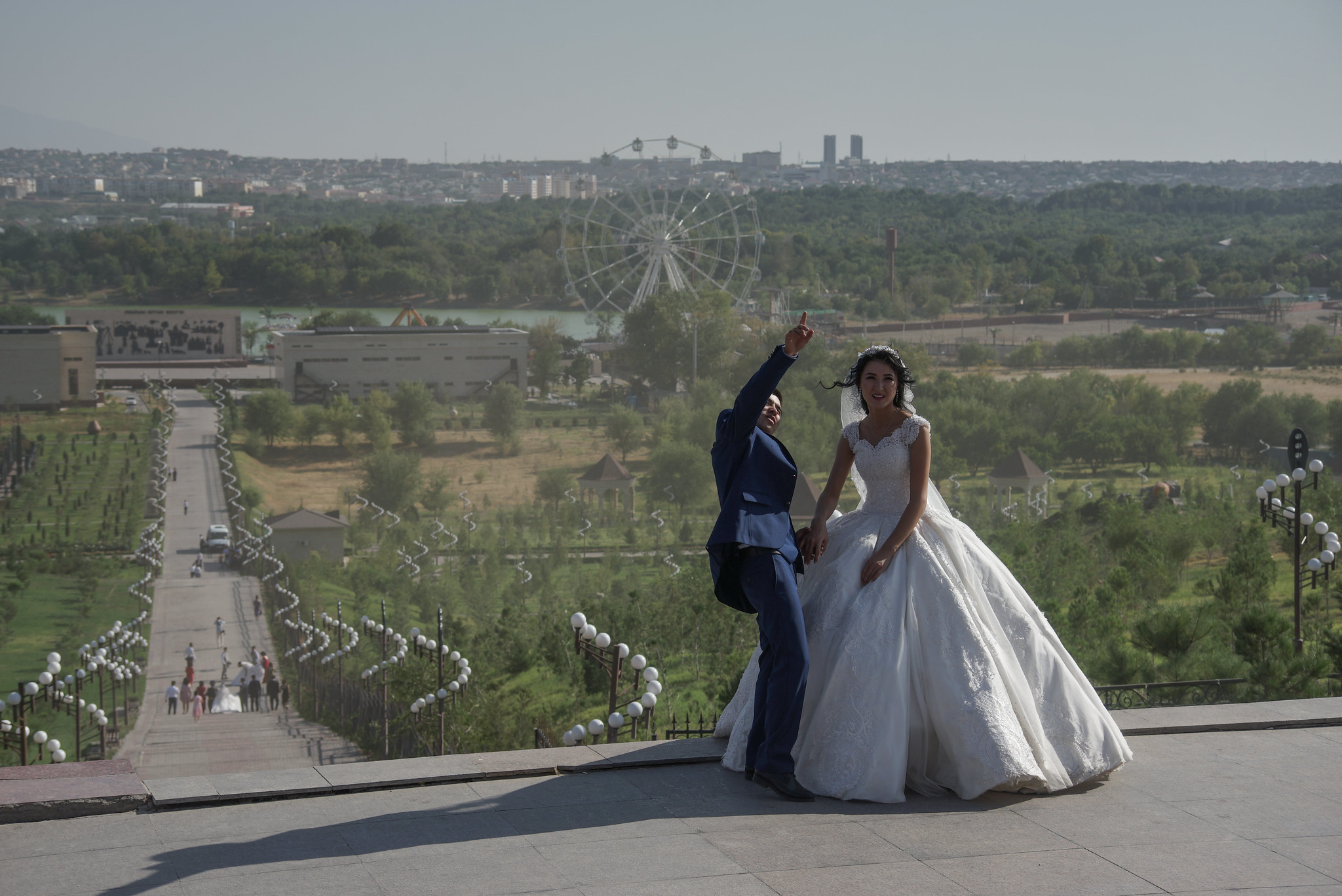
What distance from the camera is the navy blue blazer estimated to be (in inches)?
141

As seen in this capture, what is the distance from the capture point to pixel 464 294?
347ft

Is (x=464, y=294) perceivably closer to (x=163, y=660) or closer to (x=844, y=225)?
(x=844, y=225)

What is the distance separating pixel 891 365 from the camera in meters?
3.88

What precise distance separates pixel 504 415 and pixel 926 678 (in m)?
53.1

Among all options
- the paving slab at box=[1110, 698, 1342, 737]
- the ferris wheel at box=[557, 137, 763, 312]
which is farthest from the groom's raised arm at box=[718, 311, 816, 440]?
the ferris wheel at box=[557, 137, 763, 312]

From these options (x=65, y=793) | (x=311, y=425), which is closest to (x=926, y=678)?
(x=65, y=793)

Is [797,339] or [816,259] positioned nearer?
[797,339]

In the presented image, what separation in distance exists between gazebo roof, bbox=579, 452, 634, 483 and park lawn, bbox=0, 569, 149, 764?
47.7ft

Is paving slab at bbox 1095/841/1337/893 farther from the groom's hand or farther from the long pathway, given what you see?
the long pathway

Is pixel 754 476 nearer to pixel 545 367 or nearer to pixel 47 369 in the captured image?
pixel 47 369

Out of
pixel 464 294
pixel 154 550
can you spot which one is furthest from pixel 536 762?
pixel 464 294

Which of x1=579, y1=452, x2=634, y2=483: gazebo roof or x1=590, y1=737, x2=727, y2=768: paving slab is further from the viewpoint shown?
x1=579, y1=452, x2=634, y2=483: gazebo roof

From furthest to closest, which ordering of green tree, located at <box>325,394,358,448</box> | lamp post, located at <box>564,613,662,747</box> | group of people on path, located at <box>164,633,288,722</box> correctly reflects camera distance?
green tree, located at <box>325,394,358,448</box> < group of people on path, located at <box>164,633,288,722</box> < lamp post, located at <box>564,613,662,747</box>

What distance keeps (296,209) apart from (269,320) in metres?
68.9
